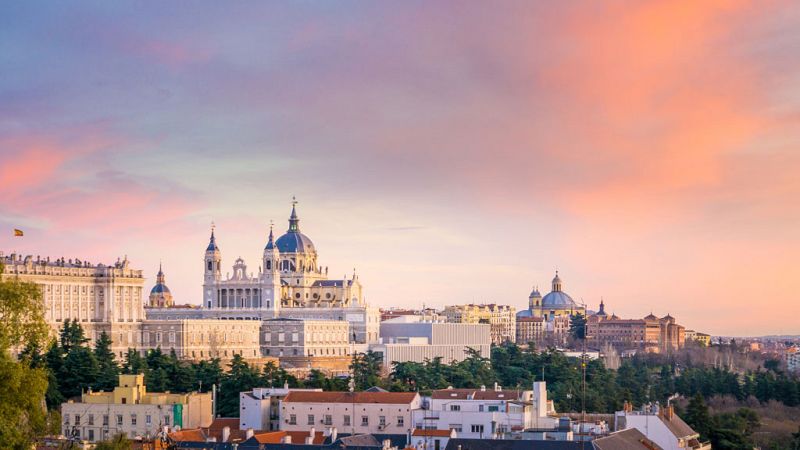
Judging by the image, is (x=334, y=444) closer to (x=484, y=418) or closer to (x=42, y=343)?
(x=484, y=418)

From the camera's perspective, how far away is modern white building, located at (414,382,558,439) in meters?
66.6

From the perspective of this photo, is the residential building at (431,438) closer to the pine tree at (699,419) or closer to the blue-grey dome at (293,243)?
the pine tree at (699,419)

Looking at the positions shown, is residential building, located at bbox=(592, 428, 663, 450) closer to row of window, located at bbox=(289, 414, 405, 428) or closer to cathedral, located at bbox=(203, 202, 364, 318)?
row of window, located at bbox=(289, 414, 405, 428)

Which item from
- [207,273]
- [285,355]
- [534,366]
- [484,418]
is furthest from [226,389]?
[207,273]

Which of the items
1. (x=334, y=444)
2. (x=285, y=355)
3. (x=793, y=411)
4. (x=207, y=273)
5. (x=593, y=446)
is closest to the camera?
(x=593, y=446)

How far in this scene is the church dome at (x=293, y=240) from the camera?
192 meters

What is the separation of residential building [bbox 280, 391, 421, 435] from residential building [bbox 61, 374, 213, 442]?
17.8 ft

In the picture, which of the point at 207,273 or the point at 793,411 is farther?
the point at 207,273

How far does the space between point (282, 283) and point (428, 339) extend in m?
20.7

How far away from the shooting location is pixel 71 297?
146m

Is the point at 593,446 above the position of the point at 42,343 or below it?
below

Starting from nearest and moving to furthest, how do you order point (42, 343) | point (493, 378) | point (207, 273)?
point (42, 343) < point (493, 378) < point (207, 273)

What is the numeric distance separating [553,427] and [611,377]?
5411 centimetres

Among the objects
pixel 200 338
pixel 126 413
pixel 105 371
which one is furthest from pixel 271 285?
pixel 126 413
